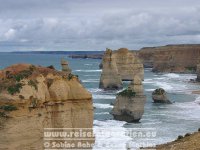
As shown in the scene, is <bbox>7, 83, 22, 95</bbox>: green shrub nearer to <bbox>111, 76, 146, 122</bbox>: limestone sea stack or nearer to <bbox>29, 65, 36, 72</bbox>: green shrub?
<bbox>29, 65, 36, 72</bbox>: green shrub

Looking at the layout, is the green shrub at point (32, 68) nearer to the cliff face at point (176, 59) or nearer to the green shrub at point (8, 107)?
the green shrub at point (8, 107)

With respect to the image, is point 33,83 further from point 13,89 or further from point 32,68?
point 32,68

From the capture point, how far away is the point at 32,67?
22000mm

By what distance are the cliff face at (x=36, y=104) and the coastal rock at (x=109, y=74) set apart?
53.5 meters

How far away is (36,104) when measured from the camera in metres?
20.8

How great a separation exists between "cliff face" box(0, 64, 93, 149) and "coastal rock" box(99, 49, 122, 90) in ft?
175

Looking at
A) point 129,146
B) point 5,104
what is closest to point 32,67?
point 5,104

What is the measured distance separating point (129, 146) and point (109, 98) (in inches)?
1312

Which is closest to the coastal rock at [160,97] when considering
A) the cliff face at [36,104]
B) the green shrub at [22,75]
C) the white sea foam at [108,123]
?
the white sea foam at [108,123]

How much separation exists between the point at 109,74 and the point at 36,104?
187 ft

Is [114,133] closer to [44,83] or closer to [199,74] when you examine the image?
[44,83]

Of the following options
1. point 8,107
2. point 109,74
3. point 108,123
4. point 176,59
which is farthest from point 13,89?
point 176,59

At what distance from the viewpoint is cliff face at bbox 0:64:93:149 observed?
2014cm

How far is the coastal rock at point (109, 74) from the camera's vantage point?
76750mm
